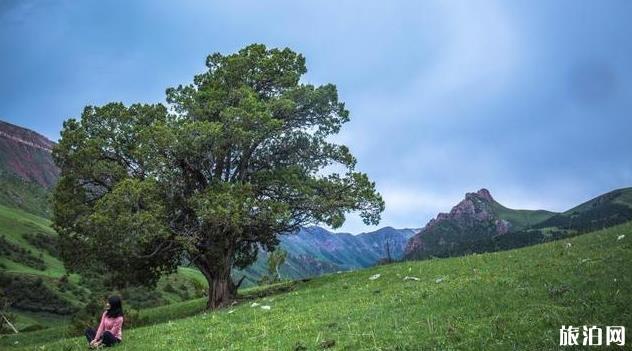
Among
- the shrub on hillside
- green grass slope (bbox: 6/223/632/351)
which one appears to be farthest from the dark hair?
the shrub on hillside

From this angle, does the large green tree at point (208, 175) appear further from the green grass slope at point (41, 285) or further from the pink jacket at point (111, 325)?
the green grass slope at point (41, 285)

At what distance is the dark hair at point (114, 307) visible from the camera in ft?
65.2

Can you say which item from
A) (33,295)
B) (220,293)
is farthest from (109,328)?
(33,295)

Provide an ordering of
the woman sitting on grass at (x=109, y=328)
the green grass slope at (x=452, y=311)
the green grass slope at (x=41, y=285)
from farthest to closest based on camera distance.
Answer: the green grass slope at (x=41, y=285), the woman sitting on grass at (x=109, y=328), the green grass slope at (x=452, y=311)

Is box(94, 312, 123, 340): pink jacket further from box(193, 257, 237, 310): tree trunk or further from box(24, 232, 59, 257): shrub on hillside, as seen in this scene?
box(24, 232, 59, 257): shrub on hillside

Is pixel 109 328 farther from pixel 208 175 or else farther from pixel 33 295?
pixel 33 295

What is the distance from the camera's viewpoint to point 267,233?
36.9 metres

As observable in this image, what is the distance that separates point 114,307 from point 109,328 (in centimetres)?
99

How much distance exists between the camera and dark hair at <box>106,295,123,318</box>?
783 inches

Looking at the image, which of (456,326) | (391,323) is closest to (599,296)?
(456,326)

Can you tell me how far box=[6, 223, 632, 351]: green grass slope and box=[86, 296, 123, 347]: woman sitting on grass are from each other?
0.71 metres

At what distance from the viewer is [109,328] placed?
801 inches

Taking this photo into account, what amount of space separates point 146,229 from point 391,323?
58.5ft

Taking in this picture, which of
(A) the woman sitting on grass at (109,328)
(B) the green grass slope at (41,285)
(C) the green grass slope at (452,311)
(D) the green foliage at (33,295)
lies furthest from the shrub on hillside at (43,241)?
(A) the woman sitting on grass at (109,328)
